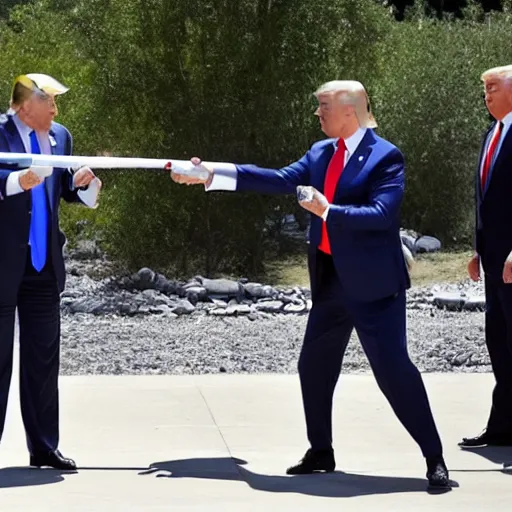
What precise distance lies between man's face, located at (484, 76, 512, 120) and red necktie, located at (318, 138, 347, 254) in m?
1.00

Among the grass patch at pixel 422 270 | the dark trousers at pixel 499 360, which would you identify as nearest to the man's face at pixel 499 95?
the dark trousers at pixel 499 360

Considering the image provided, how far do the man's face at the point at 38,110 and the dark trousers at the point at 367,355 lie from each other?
141 cm

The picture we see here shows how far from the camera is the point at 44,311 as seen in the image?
6465 millimetres

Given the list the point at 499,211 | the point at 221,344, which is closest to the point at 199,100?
the point at 221,344

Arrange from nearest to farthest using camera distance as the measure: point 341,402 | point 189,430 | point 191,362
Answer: point 189,430
point 341,402
point 191,362

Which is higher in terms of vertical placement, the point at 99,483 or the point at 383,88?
the point at 383,88

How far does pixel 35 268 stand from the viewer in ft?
21.0

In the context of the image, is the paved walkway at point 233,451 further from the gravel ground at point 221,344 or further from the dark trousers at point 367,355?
the gravel ground at point 221,344

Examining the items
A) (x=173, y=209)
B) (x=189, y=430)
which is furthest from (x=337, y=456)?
(x=173, y=209)

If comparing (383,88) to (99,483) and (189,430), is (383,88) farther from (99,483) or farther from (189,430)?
(99,483)

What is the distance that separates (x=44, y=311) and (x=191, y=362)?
344 centimetres

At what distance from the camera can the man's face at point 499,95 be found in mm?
6879

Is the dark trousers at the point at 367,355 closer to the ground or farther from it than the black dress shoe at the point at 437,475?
farther from it

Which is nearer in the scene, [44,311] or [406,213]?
[44,311]
